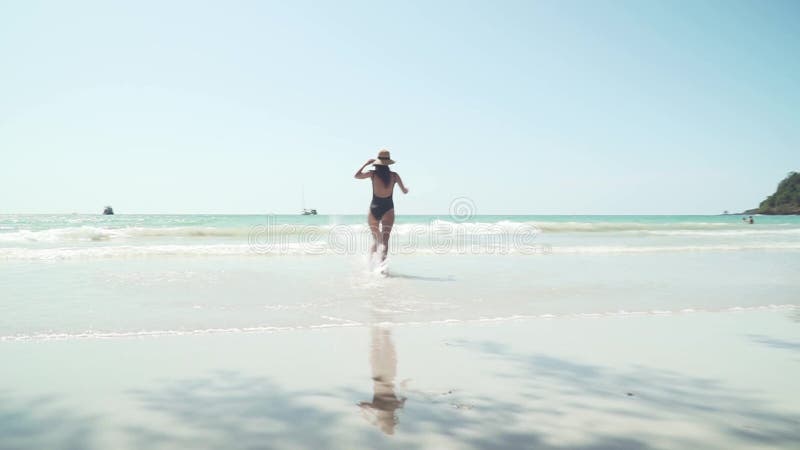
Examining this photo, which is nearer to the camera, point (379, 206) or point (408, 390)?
point (408, 390)

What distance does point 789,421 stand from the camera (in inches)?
96.5

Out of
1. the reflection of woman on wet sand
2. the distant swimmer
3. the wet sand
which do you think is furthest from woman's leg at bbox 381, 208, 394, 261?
the reflection of woman on wet sand

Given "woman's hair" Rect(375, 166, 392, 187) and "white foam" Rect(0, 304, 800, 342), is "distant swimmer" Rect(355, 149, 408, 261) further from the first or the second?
"white foam" Rect(0, 304, 800, 342)

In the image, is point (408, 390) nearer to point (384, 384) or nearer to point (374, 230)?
point (384, 384)

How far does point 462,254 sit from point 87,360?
9767 mm

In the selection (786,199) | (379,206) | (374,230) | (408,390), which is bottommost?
(408,390)

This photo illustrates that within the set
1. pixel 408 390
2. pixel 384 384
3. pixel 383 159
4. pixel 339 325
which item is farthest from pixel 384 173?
pixel 408 390

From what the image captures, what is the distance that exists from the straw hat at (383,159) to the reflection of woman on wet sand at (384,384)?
535 centimetres

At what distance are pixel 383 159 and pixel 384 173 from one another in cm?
27

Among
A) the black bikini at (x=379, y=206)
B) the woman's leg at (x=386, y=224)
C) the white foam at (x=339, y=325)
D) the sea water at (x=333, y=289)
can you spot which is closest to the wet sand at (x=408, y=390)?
the white foam at (x=339, y=325)

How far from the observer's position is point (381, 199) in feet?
30.6

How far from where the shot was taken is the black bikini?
925 centimetres

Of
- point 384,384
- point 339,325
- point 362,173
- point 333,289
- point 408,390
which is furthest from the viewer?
point 362,173

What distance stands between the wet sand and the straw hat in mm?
5175
